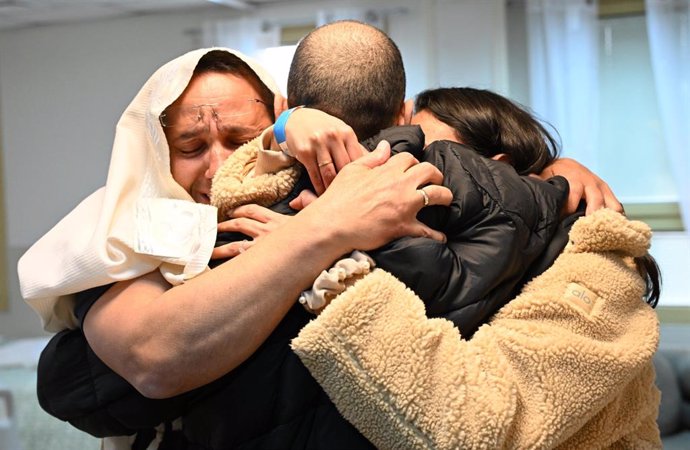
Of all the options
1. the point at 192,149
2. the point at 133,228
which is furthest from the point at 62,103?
the point at 133,228

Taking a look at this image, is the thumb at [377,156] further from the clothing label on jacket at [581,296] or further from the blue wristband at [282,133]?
the clothing label on jacket at [581,296]

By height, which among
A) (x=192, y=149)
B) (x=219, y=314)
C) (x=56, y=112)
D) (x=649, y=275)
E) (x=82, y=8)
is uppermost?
(x=82, y=8)

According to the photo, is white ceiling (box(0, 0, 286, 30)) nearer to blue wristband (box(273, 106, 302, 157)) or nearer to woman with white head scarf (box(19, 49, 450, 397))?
woman with white head scarf (box(19, 49, 450, 397))

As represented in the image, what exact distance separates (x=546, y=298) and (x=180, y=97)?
640 millimetres

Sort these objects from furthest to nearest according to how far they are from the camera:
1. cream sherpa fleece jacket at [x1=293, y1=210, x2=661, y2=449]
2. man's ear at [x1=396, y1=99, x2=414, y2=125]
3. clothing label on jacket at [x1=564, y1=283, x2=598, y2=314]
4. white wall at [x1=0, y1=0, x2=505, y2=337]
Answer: white wall at [x1=0, y1=0, x2=505, y2=337] < man's ear at [x1=396, y1=99, x2=414, y2=125] < clothing label on jacket at [x1=564, y1=283, x2=598, y2=314] < cream sherpa fleece jacket at [x1=293, y1=210, x2=661, y2=449]

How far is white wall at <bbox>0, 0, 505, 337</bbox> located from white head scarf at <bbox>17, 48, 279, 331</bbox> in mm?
3146

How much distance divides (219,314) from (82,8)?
3.82 meters

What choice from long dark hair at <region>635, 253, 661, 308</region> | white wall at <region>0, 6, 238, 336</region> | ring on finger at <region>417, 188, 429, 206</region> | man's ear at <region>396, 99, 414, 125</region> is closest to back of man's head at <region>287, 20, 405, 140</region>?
man's ear at <region>396, 99, 414, 125</region>

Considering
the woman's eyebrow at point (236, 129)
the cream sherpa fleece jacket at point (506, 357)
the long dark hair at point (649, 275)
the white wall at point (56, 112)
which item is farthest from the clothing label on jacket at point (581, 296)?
the white wall at point (56, 112)

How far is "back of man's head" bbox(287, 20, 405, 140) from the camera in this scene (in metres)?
0.94

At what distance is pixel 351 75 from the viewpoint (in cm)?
94

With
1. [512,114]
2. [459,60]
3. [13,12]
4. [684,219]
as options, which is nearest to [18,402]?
[13,12]

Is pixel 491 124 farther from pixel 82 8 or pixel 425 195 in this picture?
pixel 82 8

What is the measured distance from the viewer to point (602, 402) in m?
0.88
